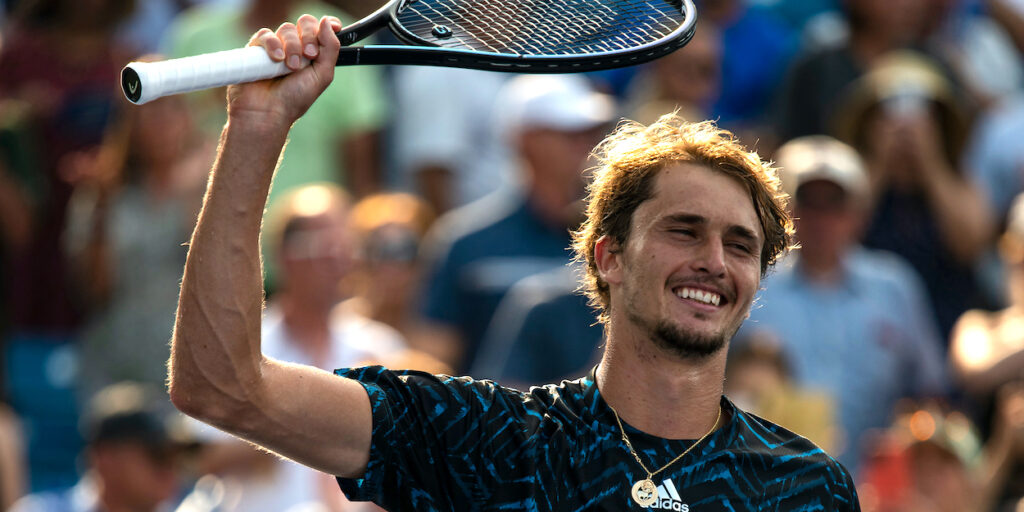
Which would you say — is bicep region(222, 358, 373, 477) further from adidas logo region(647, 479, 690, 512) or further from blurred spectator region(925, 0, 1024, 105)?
blurred spectator region(925, 0, 1024, 105)

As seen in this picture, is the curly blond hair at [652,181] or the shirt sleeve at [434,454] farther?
the curly blond hair at [652,181]

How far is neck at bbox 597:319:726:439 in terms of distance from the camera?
145 inches

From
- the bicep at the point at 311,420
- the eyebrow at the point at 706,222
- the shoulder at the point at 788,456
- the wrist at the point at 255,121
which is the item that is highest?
the wrist at the point at 255,121

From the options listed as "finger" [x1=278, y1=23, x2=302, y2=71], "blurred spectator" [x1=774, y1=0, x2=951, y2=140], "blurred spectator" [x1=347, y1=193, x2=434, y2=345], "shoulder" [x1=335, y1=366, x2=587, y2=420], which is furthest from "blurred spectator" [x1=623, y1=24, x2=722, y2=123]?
"finger" [x1=278, y1=23, x2=302, y2=71]

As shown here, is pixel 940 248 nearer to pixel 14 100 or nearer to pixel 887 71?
pixel 887 71

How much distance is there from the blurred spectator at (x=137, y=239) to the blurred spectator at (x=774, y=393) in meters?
2.78

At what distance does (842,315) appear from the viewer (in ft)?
23.9

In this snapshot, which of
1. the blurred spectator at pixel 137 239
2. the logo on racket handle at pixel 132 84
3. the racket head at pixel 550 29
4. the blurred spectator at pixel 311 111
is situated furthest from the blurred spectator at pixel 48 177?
the logo on racket handle at pixel 132 84

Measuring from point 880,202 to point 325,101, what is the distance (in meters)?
3.09

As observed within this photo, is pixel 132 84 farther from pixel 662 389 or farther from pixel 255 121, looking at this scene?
pixel 662 389

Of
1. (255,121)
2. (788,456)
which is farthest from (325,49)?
(788,456)

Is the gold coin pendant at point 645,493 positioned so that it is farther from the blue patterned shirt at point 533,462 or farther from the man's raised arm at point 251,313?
the man's raised arm at point 251,313

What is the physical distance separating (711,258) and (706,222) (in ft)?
0.32

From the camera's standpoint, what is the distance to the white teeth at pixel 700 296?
3668 millimetres
